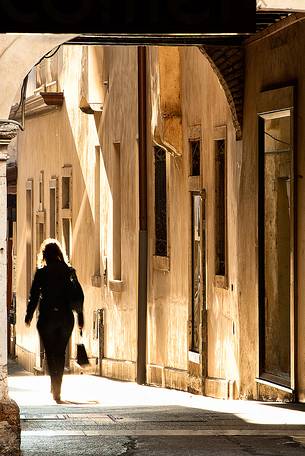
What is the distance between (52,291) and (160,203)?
541 cm

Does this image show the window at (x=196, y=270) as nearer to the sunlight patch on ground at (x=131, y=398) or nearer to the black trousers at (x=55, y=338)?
the sunlight patch on ground at (x=131, y=398)

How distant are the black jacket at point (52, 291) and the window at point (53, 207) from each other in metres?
13.1

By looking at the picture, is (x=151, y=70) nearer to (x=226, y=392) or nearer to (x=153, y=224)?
(x=153, y=224)

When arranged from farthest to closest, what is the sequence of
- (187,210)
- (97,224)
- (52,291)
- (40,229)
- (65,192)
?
(40,229) → (65,192) → (97,224) → (187,210) → (52,291)

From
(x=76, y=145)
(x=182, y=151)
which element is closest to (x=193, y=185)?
(x=182, y=151)

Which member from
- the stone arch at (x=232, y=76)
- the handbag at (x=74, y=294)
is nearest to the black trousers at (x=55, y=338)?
the handbag at (x=74, y=294)

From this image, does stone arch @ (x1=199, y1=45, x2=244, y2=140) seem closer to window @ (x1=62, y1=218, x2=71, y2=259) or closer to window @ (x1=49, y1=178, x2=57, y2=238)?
window @ (x1=62, y1=218, x2=71, y2=259)

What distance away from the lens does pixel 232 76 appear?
17297 mm

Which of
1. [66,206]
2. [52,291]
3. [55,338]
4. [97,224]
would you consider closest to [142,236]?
[97,224]

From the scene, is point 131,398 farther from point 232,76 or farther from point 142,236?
point 142,236

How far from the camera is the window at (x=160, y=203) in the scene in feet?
69.7

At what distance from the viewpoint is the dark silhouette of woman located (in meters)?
16.2

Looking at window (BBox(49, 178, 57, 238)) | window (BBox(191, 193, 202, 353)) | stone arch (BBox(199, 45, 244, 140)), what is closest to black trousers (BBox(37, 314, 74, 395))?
stone arch (BBox(199, 45, 244, 140))

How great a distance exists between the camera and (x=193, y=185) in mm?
19562
